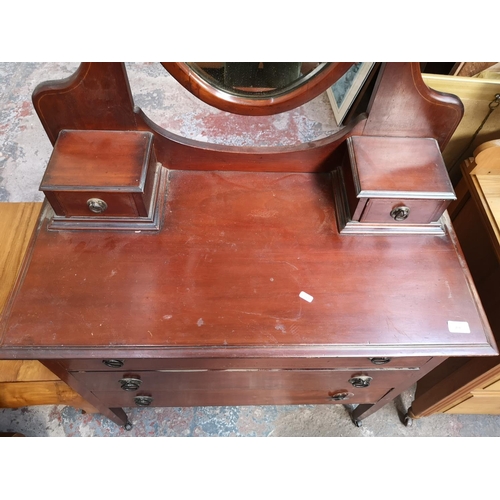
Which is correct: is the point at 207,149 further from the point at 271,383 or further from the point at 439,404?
the point at 439,404

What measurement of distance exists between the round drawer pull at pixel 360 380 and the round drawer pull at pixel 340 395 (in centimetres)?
11

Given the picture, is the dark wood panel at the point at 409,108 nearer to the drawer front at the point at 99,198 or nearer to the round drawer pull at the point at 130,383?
the drawer front at the point at 99,198

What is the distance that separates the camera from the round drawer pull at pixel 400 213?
1.11 metres

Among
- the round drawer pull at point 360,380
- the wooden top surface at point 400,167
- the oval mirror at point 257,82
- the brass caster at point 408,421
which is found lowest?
the brass caster at point 408,421

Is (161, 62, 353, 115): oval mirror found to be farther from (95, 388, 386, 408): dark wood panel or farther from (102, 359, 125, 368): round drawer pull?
(95, 388, 386, 408): dark wood panel

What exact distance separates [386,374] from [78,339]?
92 centimetres

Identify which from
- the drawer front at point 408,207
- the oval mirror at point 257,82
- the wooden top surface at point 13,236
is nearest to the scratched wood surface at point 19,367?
the wooden top surface at point 13,236

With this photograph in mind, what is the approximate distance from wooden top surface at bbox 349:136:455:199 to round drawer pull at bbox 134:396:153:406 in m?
0.98

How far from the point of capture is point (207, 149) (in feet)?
3.89

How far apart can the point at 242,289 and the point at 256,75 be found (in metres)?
0.56

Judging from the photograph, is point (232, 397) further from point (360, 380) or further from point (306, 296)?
point (306, 296)

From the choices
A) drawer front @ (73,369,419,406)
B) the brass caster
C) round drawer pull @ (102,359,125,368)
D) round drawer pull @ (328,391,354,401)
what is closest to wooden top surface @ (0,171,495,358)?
round drawer pull @ (102,359,125,368)

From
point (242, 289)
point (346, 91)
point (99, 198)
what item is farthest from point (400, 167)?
point (346, 91)

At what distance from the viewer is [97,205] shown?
1080mm
